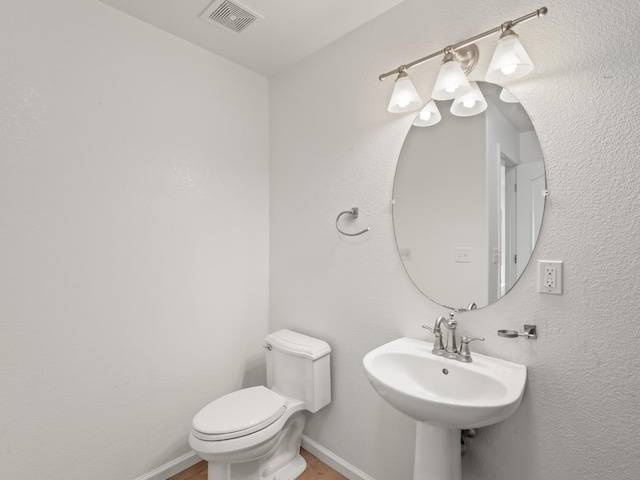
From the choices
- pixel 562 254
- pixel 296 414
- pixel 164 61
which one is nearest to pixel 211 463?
pixel 296 414

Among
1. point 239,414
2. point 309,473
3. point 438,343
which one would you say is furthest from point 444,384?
point 309,473

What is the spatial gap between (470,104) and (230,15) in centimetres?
126

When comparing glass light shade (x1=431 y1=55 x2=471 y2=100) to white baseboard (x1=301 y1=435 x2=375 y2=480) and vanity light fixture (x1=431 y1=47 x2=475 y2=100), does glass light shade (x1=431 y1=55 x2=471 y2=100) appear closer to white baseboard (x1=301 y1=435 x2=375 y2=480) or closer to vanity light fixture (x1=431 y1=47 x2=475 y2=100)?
vanity light fixture (x1=431 y1=47 x2=475 y2=100)

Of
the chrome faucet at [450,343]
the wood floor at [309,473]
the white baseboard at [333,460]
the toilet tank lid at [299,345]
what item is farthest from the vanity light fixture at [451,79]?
the wood floor at [309,473]

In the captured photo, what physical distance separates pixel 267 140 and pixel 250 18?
29.9 inches

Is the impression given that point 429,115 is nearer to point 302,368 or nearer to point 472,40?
point 472,40

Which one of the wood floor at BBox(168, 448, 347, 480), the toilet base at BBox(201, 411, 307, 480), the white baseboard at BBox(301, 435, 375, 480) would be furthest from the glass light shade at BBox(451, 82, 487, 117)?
the wood floor at BBox(168, 448, 347, 480)

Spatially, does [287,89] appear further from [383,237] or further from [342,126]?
[383,237]

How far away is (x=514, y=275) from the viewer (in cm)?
119

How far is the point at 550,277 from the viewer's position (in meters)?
1.12

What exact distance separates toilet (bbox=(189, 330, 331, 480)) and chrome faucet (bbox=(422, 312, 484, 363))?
0.67 metres

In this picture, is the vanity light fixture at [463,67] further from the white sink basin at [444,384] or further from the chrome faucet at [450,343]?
the white sink basin at [444,384]

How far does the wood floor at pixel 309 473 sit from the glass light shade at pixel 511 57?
2.09 m

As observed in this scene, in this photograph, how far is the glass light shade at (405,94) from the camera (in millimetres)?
1399
